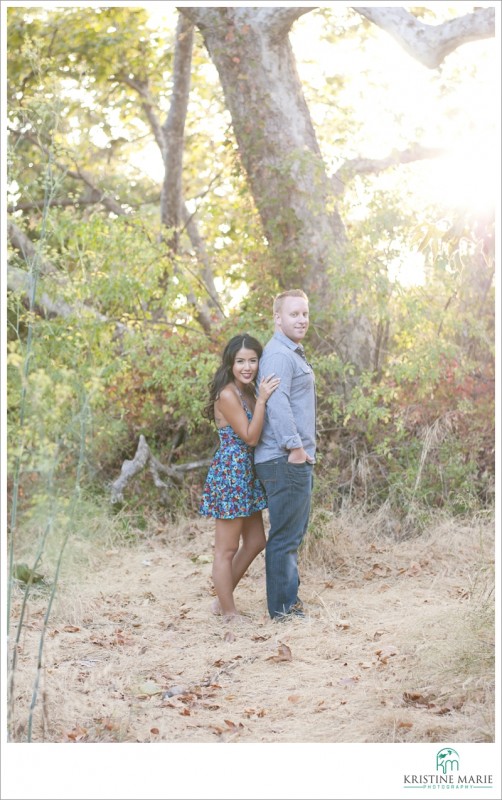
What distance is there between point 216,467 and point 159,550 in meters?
2.08

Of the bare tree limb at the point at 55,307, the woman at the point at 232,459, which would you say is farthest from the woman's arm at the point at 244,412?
the bare tree limb at the point at 55,307

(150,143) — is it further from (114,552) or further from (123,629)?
(123,629)

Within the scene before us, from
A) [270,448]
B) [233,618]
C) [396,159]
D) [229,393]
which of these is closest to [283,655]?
[233,618]

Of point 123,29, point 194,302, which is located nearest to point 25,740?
point 194,302

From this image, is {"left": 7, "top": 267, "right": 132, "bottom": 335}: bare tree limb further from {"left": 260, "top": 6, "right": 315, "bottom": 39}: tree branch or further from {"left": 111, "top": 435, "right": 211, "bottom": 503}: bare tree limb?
{"left": 260, "top": 6, "right": 315, "bottom": 39}: tree branch

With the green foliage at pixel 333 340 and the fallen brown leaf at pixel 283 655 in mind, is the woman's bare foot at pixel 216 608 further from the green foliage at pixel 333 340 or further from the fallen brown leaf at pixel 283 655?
the green foliage at pixel 333 340

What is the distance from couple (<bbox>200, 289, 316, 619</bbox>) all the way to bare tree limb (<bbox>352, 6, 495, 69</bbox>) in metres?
2.60

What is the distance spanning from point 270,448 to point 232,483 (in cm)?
30

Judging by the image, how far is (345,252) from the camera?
7.24 meters

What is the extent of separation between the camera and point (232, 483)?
16.5 ft

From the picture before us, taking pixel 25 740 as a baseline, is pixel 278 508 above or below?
A: above

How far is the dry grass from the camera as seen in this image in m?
3.76

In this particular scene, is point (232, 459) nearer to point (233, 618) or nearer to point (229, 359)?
point (229, 359)

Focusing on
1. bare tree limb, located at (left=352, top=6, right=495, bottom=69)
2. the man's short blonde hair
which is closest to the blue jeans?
the man's short blonde hair
